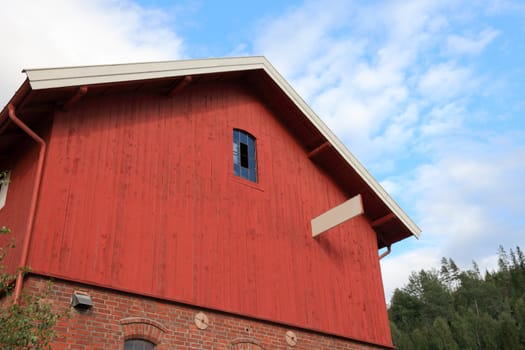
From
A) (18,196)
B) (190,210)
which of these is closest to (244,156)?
(190,210)

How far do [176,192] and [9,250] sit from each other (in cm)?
341

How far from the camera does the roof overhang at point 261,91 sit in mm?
9812

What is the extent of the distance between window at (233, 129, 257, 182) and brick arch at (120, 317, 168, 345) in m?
4.57

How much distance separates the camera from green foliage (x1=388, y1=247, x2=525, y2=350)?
55.1m

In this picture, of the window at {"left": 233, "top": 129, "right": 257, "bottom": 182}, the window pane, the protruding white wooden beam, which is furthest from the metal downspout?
the protruding white wooden beam

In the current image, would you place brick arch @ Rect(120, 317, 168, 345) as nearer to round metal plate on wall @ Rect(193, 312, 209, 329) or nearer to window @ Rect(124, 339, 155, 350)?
window @ Rect(124, 339, 155, 350)

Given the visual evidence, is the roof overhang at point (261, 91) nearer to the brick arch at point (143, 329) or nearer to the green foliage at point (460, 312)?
the brick arch at point (143, 329)

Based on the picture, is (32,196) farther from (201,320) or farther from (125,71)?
(201,320)

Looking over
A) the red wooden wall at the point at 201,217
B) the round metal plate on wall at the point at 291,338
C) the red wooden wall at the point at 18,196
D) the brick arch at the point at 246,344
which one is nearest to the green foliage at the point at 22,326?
the red wooden wall at the point at 201,217

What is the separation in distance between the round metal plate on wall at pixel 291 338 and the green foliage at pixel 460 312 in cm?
4437

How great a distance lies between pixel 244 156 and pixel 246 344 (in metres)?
Result: 4.75

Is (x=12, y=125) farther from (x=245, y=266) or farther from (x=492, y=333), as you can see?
(x=492, y=333)

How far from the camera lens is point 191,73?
12305mm

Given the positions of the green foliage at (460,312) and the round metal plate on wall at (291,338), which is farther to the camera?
the green foliage at (460,312)
